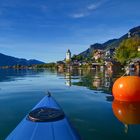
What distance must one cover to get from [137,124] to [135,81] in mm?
5529

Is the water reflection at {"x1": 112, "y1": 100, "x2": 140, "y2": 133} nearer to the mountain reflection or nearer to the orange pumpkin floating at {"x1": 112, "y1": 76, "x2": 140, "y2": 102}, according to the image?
the orange pumpkin floating at {"x1": 112, "y1": 76, "x2": 140, "y2": 102}

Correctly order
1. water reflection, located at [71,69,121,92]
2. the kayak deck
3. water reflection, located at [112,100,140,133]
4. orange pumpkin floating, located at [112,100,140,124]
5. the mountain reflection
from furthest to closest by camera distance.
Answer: the mountain reflection
water reflection, located at [71,69,121,92]
orange pumpkin floating, located at [112,100,140,124]
water reflection, located at [112,100,140,133]
the kayak deck

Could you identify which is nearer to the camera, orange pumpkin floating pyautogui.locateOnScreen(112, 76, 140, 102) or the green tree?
orange pumpkin floating pyautogui.locateOnScreen(112, 76, 140, 102)

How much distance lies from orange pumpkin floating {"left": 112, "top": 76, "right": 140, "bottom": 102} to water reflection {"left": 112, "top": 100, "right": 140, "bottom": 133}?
1.33 ft

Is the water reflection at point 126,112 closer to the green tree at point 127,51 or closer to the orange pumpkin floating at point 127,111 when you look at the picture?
the orange pumpkin floating at point 127,111

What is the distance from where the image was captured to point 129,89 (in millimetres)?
19484

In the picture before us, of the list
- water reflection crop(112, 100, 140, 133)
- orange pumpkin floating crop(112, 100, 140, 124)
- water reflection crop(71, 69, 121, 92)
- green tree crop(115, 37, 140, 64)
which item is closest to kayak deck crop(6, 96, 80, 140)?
water reflection crop(112, 100, 140, 133)

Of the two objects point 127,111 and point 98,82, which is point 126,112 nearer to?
point 127,111

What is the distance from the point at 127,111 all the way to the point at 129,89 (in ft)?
7.77

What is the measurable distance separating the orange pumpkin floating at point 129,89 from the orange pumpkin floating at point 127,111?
41 cm

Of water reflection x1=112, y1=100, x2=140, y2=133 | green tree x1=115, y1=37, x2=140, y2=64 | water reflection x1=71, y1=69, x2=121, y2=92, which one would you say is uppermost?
green tree x1=115, y1=37, x2=140, y2=64

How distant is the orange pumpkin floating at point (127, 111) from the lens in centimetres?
1532

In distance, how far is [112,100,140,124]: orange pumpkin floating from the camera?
1532 centimetres

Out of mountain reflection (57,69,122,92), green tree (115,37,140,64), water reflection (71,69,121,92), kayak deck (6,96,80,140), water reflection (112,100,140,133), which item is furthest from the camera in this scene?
green tree (115,37,140,64)
